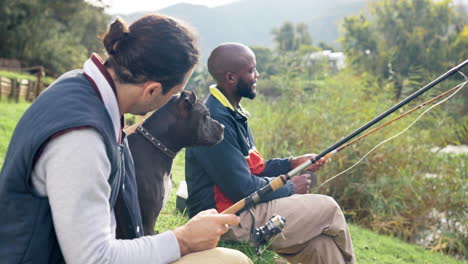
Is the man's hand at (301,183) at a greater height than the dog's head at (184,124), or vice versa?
the dog's head at (184,124)

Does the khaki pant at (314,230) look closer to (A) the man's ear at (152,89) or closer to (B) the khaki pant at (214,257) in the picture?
(B) the khaki pant at (214,257)

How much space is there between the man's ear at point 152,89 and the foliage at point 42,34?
14.9 meters

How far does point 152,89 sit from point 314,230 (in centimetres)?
156

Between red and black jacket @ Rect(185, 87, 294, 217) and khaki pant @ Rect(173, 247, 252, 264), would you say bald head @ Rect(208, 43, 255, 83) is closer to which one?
red and black jacket @ Rect(185, 87, 294, 217)

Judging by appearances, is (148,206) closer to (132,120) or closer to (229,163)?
(229,163)

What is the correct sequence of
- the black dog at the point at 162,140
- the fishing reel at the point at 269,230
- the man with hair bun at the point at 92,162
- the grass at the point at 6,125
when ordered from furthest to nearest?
the grass at the point at 6,125, the black dog at the point at 162,140, the fishing reel at the point at 269,230, the man with hair bun at the point at 92,162

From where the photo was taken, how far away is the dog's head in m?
2.83

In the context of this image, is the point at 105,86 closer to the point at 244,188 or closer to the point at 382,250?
Answer: the point at 244,188

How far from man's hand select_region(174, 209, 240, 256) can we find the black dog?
3.22 ft

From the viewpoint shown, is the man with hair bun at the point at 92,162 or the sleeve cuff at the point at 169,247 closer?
the man with hair bun at the point at 92,162

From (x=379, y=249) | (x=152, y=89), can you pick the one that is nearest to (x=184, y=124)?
(x=152, y=89)

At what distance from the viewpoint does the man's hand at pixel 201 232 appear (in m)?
1.75

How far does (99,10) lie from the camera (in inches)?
1325

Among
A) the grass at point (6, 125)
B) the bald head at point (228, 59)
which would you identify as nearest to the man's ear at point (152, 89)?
the bald head at point (228, 59)
